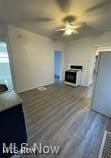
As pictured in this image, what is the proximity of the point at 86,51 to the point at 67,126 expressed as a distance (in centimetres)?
410

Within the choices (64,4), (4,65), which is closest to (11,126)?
(64,4)

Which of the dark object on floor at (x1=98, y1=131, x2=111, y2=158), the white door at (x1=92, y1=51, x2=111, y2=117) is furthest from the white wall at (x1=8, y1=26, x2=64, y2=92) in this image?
the dark object on floor at (x1=98, y1=131, x2=111, y2=158)

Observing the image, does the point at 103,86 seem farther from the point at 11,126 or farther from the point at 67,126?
the point at 11,126

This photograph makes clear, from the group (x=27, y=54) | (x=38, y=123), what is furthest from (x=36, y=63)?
(x=38, y=123)

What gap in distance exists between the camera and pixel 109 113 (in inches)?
97.1

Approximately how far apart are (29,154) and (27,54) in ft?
12.0

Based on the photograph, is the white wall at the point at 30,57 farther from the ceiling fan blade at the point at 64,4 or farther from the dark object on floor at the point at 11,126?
the dark object on floor at the point at 11,126

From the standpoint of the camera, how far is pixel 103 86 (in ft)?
8.19

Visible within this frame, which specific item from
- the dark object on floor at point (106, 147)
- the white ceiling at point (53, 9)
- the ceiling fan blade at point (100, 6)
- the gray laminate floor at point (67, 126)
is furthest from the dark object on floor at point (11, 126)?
the ceiling fan blade at point (100, 6)

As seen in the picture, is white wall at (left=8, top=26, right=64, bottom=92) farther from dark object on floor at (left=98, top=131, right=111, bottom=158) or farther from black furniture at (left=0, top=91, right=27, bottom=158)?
dark object on floor at (left=98, top=131, right=111, bottom=158)

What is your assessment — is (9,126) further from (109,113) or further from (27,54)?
(27,54)

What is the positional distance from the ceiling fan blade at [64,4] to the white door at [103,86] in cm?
141

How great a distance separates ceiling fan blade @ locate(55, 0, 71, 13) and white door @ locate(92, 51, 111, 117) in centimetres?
141

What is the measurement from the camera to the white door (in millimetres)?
2334
